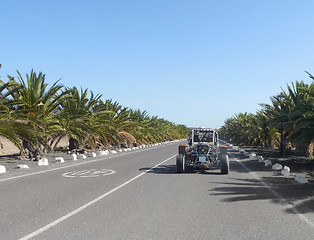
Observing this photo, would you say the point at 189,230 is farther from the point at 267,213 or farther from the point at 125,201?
the point at 125,201

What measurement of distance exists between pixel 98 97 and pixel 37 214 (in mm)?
25252

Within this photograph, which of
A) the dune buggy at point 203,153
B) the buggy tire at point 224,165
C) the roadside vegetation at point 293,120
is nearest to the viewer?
the buggy tire at point 224,165

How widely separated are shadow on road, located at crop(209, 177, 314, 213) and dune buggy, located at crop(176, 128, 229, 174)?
2216 mm

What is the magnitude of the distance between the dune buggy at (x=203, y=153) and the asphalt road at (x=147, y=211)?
2785 millimetres

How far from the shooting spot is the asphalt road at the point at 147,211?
544 centimetres

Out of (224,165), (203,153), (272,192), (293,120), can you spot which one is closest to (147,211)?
(272,192)

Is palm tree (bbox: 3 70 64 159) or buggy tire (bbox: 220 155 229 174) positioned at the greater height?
palm tree (bbox: 3 70 64 159)

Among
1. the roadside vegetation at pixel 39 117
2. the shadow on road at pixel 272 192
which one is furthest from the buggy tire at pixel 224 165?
the roadside vegetation at pixel 39 117

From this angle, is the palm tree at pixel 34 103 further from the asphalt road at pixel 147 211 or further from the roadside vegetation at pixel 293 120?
the roadside vegetation at pixel 293 120

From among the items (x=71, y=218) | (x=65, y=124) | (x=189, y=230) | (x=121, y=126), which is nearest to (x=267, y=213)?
(x=189, y=230)

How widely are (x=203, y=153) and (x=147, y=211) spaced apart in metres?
8.06

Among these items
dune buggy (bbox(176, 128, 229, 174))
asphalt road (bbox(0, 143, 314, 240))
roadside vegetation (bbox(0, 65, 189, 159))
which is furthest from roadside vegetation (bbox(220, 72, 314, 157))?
roadside vegetation (bbox(0, 65, 189, 159))

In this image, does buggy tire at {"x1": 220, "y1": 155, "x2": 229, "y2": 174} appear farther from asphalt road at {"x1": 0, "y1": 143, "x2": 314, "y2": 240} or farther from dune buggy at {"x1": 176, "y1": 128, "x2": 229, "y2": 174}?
asphalt road at {"x1": 0, "y1": 143, "x2": 314, "y2": 240}

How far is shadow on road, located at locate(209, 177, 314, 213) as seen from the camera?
8.19 m
